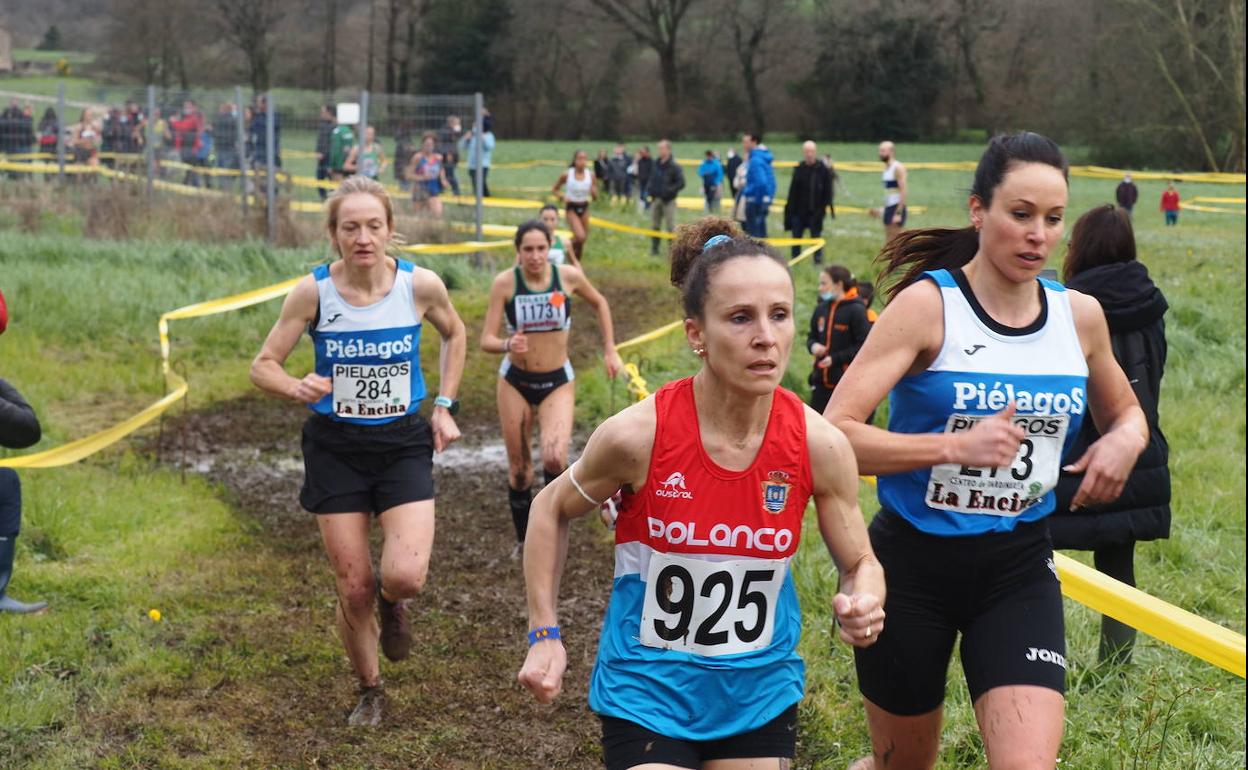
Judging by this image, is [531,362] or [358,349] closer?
[358,349]

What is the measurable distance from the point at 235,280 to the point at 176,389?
5.10 meters

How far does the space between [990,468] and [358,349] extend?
10.5 ft

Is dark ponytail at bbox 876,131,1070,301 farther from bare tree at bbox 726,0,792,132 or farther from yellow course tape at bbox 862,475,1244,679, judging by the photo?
bare tree at bbox 726,0,792,132

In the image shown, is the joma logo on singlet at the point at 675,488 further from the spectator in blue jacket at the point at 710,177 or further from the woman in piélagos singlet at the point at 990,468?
the spectator in blue jacket at the point at 710,177

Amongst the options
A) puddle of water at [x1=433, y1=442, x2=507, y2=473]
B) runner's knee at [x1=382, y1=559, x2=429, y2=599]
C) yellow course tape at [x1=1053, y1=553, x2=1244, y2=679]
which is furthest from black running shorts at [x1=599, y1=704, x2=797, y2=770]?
puddle of water at [x1=433, y1=442, x2=507, y2=473]

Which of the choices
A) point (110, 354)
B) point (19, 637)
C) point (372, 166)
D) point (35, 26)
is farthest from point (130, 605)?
Result: point (35, 26)

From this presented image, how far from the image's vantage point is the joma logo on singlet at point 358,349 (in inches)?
237

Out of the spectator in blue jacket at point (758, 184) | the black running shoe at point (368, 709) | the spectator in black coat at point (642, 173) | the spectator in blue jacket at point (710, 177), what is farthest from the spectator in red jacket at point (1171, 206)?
the black running shoe at point (368, 709)

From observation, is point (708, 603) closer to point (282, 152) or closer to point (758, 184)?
point (282, 152)

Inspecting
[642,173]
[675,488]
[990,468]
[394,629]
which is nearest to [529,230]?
[394,629]

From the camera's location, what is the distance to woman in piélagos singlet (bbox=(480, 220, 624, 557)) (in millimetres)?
8453

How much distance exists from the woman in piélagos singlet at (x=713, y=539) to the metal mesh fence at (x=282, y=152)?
17.0 m

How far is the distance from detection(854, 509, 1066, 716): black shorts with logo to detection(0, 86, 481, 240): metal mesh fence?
16.8 metres

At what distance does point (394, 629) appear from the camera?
20.6 feet
